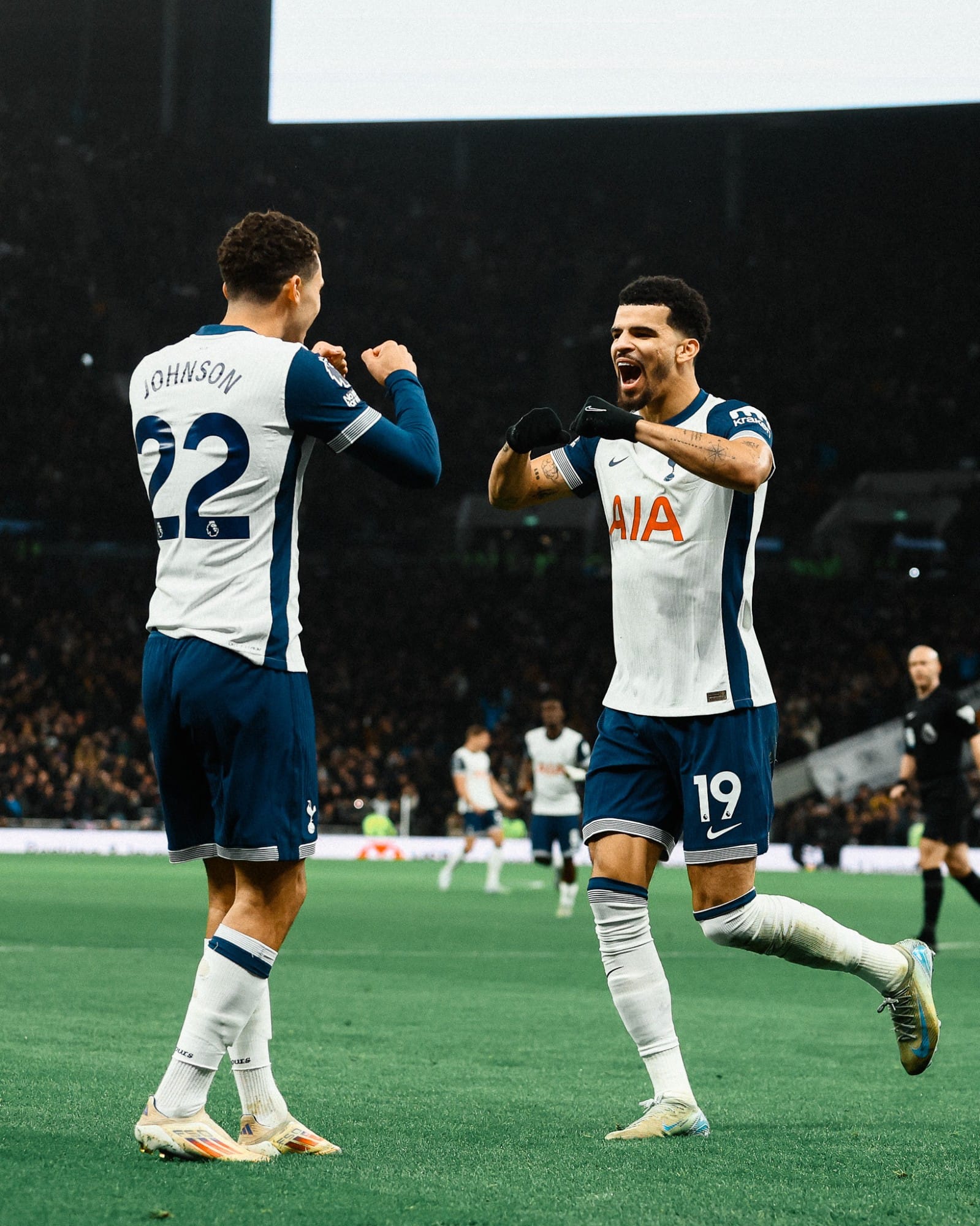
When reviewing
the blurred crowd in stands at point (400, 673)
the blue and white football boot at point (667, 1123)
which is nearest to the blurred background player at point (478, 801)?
the blurred crowd in stands at point (400, 673)

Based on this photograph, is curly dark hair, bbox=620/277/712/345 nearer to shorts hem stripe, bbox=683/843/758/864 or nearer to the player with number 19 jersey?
the player with number 19 jersey

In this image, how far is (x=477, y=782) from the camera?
68.5 feet

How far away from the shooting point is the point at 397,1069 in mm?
6172

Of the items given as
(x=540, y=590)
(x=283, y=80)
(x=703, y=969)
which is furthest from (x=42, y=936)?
(x=540, y=590)

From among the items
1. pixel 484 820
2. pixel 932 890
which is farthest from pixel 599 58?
pixel 932 890

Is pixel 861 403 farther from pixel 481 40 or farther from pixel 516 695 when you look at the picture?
pixel 481 40

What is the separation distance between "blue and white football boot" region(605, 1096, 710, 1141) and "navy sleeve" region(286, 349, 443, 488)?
1999 mm

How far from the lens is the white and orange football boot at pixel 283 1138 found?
4211 mm

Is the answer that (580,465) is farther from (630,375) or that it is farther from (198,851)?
(198,851)

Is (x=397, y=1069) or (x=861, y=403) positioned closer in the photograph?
(x=397, y=1069)

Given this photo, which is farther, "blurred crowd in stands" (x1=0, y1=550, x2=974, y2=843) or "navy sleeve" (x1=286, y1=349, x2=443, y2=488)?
"blurred crowd in stands" (x1=0, y1=550, x2=974, y2=843)

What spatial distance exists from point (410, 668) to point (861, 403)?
38.7ft

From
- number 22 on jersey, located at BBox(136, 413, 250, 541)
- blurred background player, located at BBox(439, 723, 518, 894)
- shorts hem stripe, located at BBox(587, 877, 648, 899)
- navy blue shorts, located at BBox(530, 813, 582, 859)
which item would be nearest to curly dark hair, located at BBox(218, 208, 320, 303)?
number 22 on jersey, located at BBox(136, 413, 250, 541)

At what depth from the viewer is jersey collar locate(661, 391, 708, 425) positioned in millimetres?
5145
